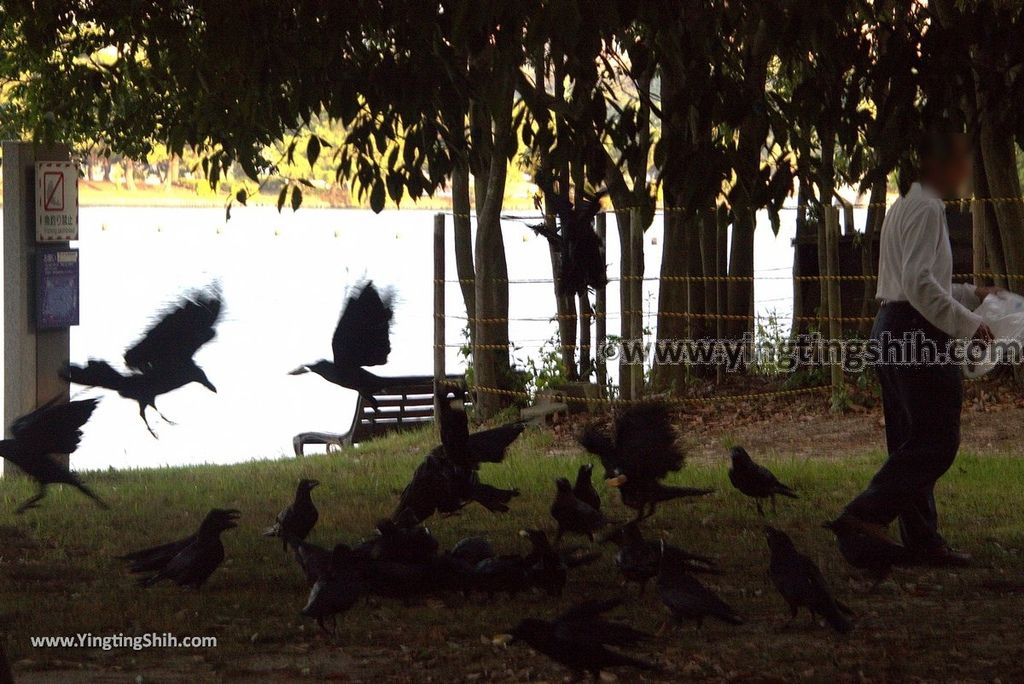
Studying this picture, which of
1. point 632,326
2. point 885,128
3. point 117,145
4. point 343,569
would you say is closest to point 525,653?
point 343,569

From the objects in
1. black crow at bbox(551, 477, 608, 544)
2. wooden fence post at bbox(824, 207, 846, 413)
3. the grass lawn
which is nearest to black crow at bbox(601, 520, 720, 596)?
the grass lawn

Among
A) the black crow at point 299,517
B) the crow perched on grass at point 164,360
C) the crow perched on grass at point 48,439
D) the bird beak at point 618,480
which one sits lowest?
the black crow at point 299,517

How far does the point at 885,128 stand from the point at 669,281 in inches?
252

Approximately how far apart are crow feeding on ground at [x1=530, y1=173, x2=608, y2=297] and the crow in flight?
15.8 ft

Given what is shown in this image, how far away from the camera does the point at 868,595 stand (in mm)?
5102

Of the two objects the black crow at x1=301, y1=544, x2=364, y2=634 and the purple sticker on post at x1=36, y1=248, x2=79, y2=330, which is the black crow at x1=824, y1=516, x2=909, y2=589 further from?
the purple sticker on post at x1=36, y1=248, x2=79, y2=330

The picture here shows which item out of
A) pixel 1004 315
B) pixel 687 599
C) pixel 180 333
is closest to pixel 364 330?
pixel 180 333

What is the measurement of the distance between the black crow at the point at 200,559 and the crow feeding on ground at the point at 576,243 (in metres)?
4.13

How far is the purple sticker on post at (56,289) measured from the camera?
772 centimetres

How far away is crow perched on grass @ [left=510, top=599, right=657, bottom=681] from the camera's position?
3855mm

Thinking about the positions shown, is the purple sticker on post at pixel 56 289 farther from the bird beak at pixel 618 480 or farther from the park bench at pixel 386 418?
the bird beak at pixel 618 480

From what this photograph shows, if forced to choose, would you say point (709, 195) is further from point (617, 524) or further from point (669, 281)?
point (669, 281)

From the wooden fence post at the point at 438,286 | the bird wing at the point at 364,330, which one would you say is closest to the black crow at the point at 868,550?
the bird wing at the point at 364,330

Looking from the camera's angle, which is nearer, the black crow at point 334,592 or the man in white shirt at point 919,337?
the black crow at point 334,592
